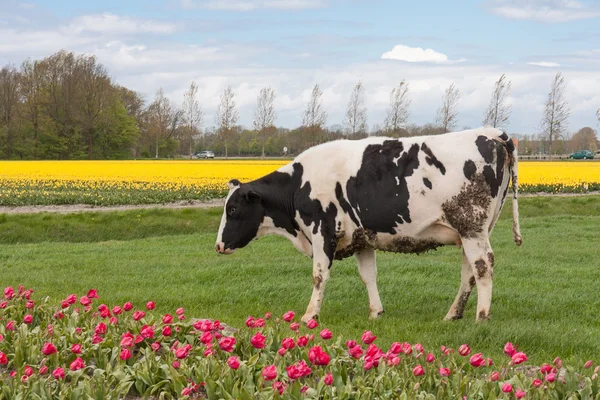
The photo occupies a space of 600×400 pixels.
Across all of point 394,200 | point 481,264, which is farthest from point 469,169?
point 481,264

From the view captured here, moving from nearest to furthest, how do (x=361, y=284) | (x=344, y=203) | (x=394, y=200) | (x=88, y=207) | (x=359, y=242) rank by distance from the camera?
1. (x=394, y=200)
2. (x=344, y=203)
3. (x=359, y=242)
4. (x=361, y=284)
5. (x=88, y=207)

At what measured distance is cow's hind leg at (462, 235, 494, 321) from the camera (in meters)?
8.93

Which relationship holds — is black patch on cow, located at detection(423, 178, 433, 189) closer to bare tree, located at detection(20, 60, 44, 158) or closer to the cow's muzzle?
the cow's muzzle

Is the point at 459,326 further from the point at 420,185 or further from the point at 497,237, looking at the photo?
the point at 497,237

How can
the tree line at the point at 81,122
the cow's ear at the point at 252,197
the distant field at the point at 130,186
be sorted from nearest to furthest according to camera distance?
the cow's ear at the point at 252,197 → the distant field at the point at 130,186 → the tree line at the point at 81,122

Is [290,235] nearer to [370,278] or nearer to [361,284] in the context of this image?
[370,278]

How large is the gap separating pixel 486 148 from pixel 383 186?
1.37m

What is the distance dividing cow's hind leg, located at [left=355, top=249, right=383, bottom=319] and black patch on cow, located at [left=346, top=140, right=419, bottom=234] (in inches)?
31.0

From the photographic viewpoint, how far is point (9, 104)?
9469 centimetres

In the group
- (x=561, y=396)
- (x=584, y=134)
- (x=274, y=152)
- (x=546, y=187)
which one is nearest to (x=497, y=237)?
(x=561, y=396)

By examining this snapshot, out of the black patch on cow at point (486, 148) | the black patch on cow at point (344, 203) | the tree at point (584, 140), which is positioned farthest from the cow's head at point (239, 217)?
the tree at point (584, 140)

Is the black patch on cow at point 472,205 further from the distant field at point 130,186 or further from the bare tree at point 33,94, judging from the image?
the bare tree at point 33,94

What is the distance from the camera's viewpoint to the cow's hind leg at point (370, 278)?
9883 mm

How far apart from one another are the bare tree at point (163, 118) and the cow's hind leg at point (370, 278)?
9211 centimetres
